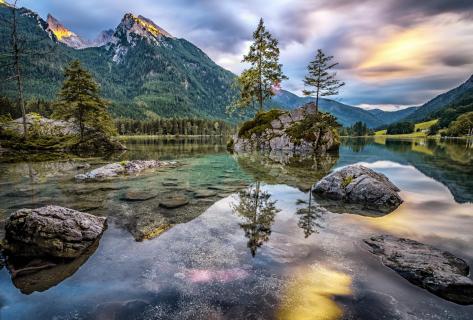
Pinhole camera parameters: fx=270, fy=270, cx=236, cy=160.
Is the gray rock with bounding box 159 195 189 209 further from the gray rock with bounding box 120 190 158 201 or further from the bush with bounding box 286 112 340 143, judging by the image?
the bush with bounding box 286 112 340 143

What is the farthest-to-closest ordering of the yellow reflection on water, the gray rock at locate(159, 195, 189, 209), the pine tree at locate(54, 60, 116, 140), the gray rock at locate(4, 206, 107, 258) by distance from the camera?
the pine tree at locate(54, 60, 116, 140) → the gray rock at locate(159, 195, 189, 209) → the gray rock at locate(4, 206, 107, 258) → the yellow reflection on water

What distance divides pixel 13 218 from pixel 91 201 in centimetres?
508

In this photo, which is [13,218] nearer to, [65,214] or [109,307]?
[65,214]

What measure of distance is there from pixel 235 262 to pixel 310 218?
197 inches

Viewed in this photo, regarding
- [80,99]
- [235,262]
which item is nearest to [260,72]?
[80,99]

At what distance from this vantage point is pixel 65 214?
888 centimetres

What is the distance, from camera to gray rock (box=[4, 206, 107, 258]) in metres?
7.82

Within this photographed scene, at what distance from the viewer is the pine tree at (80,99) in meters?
39.5

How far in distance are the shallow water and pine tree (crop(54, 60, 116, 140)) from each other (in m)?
28.5

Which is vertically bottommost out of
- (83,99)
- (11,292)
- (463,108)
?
(11,292)

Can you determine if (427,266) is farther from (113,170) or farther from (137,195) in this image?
(113,170)

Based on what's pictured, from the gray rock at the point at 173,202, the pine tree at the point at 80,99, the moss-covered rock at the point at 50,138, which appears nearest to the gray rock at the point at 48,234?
the gray rock at the point at 173,202

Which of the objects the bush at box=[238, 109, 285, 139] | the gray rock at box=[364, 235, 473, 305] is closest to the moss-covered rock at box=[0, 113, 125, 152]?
the bush at box=[238, 109, 285, 139]

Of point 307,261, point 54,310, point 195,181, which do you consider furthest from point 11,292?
point 195,181
